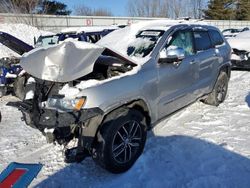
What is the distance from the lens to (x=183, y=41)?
19.1ft

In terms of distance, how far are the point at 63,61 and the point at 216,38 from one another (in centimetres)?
426

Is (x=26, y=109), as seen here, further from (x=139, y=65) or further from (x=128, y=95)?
(x=139, y=65)

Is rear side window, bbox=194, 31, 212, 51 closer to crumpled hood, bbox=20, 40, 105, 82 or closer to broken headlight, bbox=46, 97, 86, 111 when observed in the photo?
crumpled hood, bbox=20, 40, 105, 82

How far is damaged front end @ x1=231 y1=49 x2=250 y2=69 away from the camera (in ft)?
38.3

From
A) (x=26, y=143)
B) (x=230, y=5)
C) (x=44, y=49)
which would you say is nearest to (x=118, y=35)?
(x=44, y=49)

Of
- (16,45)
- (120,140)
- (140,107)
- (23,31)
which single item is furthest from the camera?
(23,31)

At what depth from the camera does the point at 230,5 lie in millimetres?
58531

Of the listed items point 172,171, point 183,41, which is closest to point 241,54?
point 183,41

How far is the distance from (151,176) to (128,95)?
3.46 ft

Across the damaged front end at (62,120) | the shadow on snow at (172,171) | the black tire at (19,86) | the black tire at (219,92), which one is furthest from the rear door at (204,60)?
the black tire at (19,86)

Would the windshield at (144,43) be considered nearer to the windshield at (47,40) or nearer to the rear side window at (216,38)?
the rear side window at (216,38)

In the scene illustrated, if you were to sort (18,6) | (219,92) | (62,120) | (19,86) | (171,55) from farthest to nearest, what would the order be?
(18,6), (19,86), (219,92), (171,55), (62,120)

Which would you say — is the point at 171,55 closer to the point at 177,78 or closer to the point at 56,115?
the point at 177,78

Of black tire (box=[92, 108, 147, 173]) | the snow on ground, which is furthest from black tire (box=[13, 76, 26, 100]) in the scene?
black tire (box=[92, 108, 147, 173])
